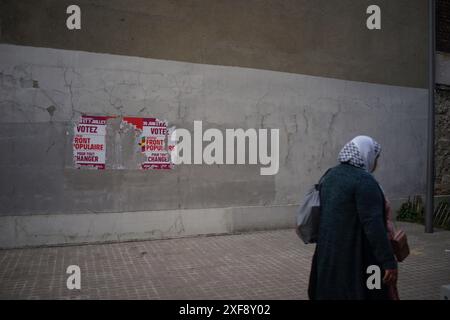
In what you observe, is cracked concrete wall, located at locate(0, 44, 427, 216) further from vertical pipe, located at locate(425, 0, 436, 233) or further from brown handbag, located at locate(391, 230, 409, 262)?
brown handbag, located at locate(391, 230, 409, 262)

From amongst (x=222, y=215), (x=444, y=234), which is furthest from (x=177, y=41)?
(x=444, y=234)

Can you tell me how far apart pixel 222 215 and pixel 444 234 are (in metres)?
4.69

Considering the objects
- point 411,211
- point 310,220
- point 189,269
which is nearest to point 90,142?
point 189,269

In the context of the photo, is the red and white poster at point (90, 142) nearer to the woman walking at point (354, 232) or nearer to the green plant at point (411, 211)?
the woman walking at point (354, 232)

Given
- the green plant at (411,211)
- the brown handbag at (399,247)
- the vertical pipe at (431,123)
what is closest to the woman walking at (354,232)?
the brown handbag at (399,247)

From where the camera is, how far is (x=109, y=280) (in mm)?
5371

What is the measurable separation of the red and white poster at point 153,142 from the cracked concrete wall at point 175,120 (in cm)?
14

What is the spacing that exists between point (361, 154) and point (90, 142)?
537cm

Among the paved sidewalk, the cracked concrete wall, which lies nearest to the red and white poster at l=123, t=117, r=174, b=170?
the cracked concrete wall

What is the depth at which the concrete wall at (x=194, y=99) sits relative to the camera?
A: 692 centimetres

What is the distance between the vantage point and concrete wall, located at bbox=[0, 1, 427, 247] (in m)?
6.92

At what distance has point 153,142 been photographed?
25.4 ft

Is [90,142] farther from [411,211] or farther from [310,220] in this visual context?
[411,211]

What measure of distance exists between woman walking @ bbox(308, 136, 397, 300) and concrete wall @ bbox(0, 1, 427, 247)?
4.98 metres
